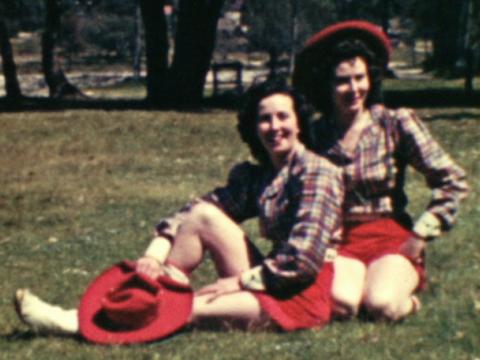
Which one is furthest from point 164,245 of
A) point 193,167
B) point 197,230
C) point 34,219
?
point 193,167

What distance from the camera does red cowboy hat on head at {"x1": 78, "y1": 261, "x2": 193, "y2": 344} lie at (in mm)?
A: 6094

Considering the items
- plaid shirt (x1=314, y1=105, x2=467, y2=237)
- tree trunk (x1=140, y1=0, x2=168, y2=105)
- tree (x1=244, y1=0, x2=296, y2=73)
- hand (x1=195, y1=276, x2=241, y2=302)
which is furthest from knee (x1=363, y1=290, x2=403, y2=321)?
tree (x1=244, y1=0, x2=296, y2=73)

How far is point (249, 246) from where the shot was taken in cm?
641

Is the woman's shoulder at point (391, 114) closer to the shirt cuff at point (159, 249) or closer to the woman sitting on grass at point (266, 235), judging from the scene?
the woman sitting on grass at point (266, 235)

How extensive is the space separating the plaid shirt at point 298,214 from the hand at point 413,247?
34 centimetres

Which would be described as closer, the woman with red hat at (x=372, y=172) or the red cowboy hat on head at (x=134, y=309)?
the red cowboy hat on head at (x=134, y=309)

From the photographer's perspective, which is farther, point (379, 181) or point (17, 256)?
point (17, 256)

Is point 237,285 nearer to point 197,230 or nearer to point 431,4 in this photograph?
point 197,230

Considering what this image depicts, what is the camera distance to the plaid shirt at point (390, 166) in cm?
630

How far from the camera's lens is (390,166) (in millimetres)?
6430

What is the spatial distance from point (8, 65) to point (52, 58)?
16.7ft

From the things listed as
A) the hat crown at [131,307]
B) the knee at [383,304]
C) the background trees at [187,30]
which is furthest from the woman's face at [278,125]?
the background trees at [187,30]

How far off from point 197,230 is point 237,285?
38 cm

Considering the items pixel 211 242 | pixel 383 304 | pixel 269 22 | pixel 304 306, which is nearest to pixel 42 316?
pixel 211 242
